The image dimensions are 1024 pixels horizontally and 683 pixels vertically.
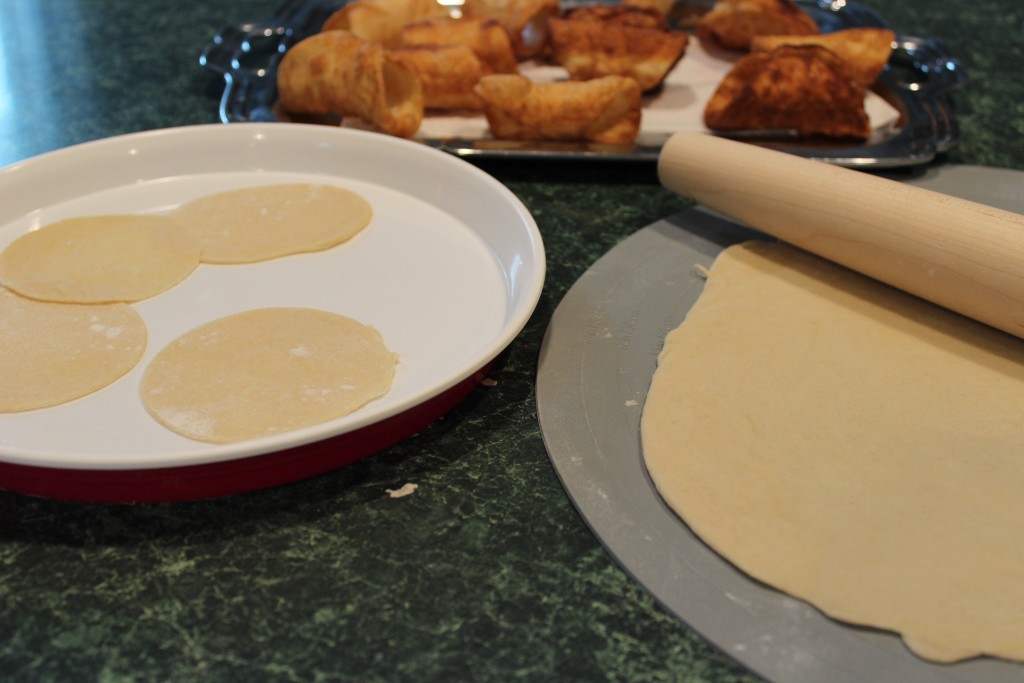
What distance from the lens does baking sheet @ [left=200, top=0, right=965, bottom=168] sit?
4.93 feet

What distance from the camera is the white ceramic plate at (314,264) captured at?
0.90 m

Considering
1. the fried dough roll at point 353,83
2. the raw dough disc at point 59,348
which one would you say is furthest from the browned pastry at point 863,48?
the raw dough disc at point 59,348

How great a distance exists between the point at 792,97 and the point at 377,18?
846 mm

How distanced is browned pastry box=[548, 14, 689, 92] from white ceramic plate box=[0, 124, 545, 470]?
50 centimetres

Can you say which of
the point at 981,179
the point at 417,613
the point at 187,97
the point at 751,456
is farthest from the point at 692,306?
the point at 187,97

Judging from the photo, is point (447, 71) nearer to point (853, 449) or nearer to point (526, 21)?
point (526, 21)

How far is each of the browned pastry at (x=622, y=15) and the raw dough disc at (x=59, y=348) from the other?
3.67 ft

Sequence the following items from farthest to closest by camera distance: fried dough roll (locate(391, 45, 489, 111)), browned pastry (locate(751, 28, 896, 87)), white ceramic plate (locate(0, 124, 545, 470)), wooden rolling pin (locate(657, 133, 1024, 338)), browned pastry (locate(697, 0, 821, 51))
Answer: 1. browned pastry (locate(697, 0, 821, 51))
2. browned pastry (locate(751, 28, 896, 87))
3. fried dough roll (locate(391, 45, 489, 111))
4. wooden rolling pin (locate(657, 133, 1024, 338))
5. white ceramic plate (locate(0, 124, 545, 470))

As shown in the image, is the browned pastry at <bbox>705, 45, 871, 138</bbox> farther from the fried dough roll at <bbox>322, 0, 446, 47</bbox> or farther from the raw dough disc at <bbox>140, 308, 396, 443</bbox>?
the raw dough disc at <bbox>140, 308, 396, 443</bbox>

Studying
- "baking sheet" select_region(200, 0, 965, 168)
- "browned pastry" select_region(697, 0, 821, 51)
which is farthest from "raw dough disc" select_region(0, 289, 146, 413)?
"browned pastry" select_region(697, 0, 821, 51)

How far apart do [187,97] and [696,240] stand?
1.15 meters

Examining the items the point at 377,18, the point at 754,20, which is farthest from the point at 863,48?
Answer: the point at 377,18

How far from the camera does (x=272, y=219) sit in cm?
130

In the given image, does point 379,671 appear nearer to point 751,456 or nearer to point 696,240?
point 751,456
